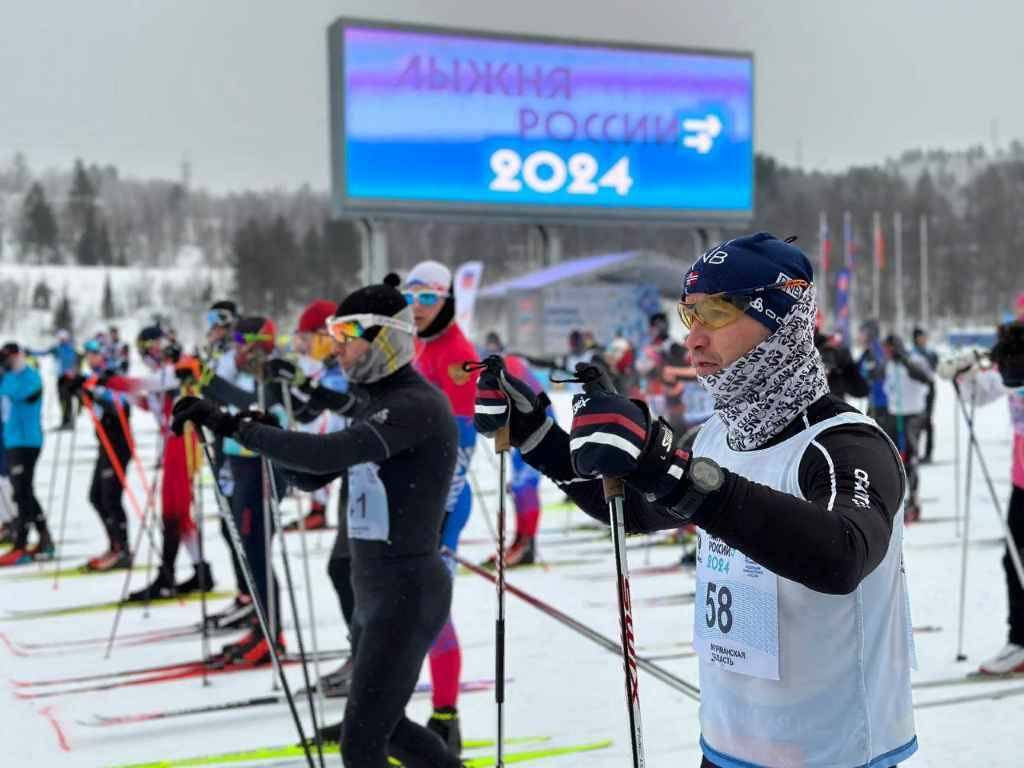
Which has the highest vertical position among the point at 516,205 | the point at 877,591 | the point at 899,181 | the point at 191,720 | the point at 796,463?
the point at 899,181

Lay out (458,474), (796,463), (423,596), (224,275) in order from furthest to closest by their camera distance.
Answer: (224,275)
(458,474)
(423,596)
(796,463)

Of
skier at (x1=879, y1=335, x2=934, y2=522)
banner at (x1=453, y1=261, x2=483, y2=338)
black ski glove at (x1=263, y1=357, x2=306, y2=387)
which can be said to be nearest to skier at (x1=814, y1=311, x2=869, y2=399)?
skier at (x1=879, y1=335, x2=934, y2=522)

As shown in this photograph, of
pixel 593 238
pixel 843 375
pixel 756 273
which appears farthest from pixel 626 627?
pixel 593 238

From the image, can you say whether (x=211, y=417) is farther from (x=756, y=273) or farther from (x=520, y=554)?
(x=520, y=554)

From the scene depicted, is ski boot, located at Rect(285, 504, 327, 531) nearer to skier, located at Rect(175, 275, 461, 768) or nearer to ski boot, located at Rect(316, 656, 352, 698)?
ski boot, located at Rect(316, 656, 352, 698)

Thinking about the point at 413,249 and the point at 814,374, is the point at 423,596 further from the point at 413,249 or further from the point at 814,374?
the point at 413,249

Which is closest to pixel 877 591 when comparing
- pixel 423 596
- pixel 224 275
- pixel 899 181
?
pixel 423 596

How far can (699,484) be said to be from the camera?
165cm

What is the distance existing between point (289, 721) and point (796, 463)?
394 centimetres

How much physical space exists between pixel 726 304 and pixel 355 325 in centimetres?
212

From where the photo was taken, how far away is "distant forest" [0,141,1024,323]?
250ft

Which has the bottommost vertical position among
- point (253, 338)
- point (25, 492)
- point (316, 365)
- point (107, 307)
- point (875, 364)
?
point (25, 492)

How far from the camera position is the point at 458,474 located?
4.89 metres

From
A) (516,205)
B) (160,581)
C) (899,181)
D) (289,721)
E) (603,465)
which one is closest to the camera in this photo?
(603,465)
